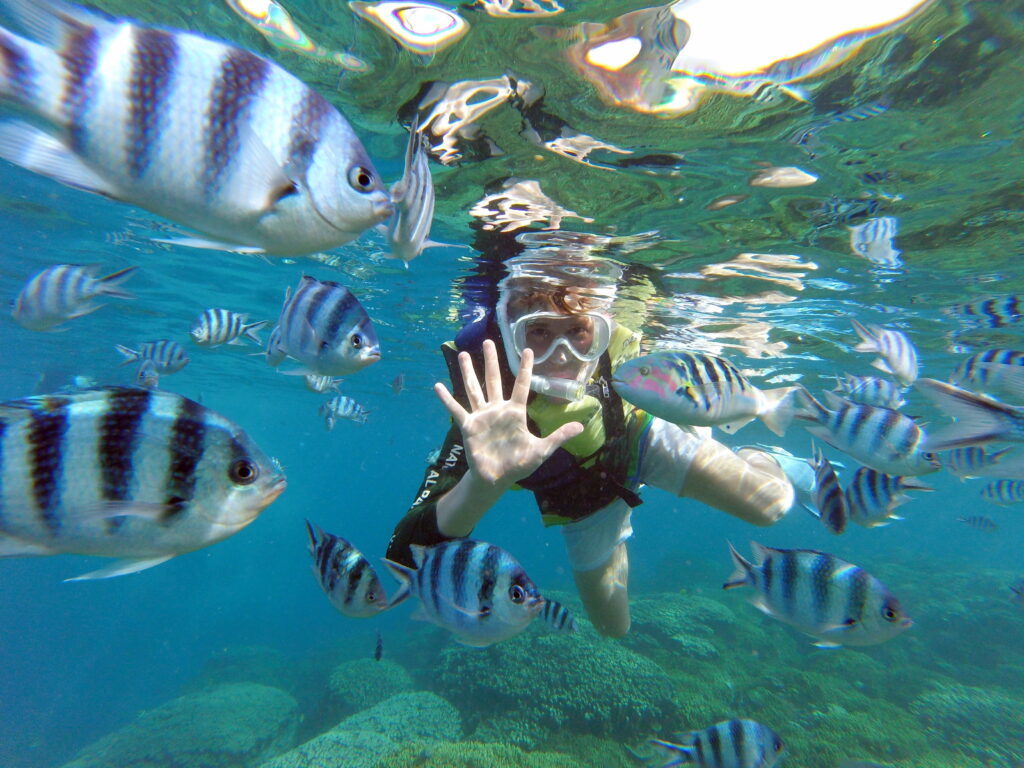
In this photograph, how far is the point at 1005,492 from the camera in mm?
7629

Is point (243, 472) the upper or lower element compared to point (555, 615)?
upper

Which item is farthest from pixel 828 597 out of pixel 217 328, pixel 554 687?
pixel 554 687

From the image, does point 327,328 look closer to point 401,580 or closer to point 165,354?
point 401,580

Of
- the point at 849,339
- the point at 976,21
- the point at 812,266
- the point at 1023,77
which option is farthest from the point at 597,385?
the point at 849,339

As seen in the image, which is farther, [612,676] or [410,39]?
[612,676]

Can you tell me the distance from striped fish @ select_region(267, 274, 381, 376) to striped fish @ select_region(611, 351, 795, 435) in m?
1.69

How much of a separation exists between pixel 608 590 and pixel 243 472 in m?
6.15

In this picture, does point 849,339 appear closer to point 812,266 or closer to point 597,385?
point 812,266

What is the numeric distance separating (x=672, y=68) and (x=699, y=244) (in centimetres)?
492

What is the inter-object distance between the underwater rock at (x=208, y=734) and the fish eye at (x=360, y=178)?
17.3 m

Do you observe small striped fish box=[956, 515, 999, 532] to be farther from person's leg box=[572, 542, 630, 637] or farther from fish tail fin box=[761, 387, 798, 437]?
fish tail fin box=[761, 387, 798, 437]

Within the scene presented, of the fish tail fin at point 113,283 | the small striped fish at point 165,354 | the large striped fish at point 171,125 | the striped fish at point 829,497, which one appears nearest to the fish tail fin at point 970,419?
the striped fish at point 829,497

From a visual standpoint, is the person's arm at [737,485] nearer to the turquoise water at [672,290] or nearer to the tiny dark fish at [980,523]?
the turquoise water at [672,290]

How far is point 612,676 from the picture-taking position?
38.1 ft
